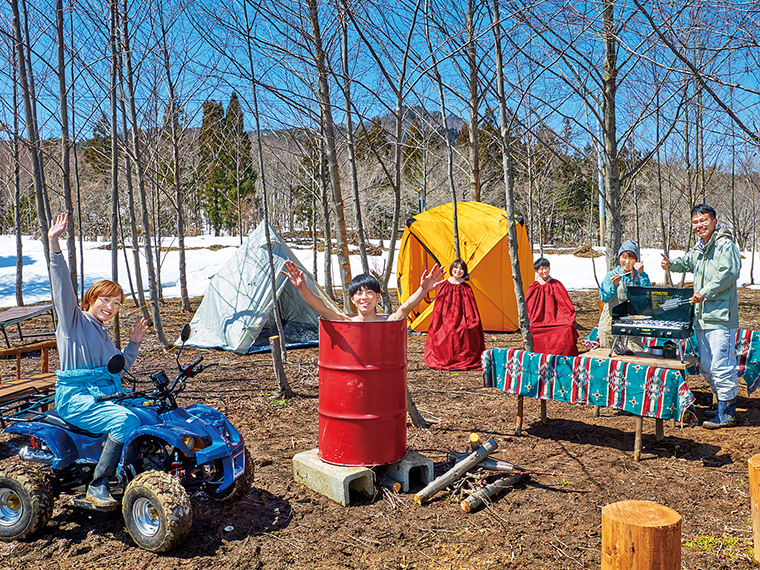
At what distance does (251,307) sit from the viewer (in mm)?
9266

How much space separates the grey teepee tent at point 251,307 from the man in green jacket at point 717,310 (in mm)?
5145

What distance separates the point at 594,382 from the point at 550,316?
359 cm

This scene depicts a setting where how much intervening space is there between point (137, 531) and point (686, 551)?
2.93 m

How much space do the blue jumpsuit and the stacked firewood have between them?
1895mm

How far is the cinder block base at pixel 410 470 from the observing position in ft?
12.8

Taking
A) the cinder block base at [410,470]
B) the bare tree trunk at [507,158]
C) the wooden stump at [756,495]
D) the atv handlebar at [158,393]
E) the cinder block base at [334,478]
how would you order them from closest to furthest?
the wooden stump at [756,495] → the atv handlebar at [158,393] → the cinder block base at [334,478] → the cinder block base at [410,470] → the bare tree trunk at [507,158]

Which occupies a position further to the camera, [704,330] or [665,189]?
[665,189]

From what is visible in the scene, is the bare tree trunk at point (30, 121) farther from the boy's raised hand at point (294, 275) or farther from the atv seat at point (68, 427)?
the boy's raised hand at point (294, 275)

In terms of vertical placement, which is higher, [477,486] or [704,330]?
[704,330]

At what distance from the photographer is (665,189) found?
3011 cm

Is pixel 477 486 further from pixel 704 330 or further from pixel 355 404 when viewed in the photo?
pixel 704 330

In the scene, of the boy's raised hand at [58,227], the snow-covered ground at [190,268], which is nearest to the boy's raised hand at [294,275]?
the boy's raised hand at [58,227]

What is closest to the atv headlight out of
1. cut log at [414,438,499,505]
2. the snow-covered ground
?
cut log at [414,438,499,505]

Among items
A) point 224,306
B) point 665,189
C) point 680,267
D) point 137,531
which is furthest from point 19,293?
point 665,189
